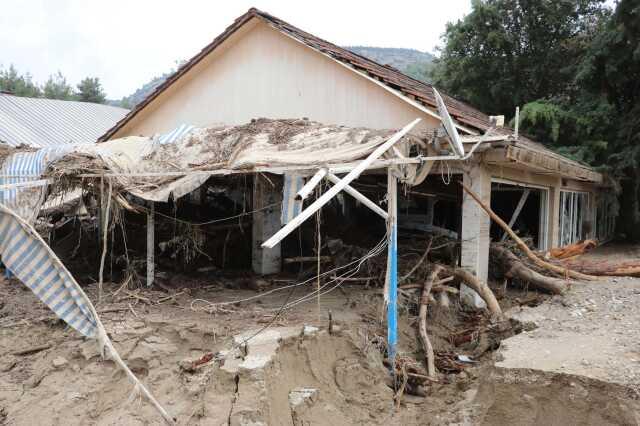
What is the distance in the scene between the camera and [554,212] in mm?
11867

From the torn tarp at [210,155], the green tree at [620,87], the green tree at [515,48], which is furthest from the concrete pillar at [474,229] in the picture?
the green tree at [515,48]

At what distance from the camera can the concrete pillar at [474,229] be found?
7.69m

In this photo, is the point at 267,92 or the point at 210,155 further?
the point at 267,92

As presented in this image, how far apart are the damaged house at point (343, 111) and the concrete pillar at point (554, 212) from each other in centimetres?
3

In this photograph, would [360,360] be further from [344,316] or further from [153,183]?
[153,183]

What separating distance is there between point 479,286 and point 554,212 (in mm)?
5737

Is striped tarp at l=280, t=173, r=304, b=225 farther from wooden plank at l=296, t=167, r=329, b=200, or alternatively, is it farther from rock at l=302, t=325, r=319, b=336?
rock at l=302, t=325, r=319, b=336

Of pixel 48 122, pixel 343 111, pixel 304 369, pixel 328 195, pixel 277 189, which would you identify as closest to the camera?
pixel 328 195

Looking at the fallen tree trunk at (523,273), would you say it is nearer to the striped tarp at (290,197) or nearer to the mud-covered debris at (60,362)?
the striped tarp at (290,197)

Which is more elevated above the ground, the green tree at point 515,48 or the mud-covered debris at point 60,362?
the green tree at point 515,48

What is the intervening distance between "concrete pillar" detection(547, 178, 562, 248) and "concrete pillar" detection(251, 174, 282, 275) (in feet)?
22.4

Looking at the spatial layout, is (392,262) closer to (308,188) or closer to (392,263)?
(392,263)

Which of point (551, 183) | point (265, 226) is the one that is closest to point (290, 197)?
point (265, 226)

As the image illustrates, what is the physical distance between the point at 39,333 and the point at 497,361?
6.06 m
